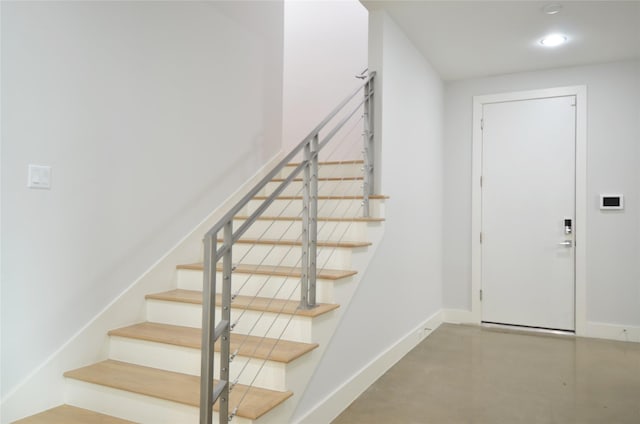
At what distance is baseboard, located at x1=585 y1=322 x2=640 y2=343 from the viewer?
13.9 ft

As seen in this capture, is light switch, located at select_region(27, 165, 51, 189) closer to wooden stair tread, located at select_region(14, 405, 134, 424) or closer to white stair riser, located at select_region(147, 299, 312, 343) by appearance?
white stair riser, located at select_region(147, 299, 312, 343)

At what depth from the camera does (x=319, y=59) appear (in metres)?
5.18

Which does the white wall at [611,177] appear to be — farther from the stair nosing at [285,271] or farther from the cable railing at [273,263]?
the stair nosing at [285,271]

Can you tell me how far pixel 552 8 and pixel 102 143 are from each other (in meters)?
3.13

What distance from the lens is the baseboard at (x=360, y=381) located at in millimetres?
2461

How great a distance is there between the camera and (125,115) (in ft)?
9.12

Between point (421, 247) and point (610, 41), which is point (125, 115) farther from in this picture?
point (610, 41)

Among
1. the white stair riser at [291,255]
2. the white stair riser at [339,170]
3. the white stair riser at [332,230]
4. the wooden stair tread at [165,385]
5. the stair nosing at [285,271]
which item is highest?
the white stair riser at [339,170]

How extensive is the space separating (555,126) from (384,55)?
88.1 inches

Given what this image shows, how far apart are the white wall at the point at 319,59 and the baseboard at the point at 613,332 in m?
2.90

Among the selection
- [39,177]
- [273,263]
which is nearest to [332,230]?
[273,263]

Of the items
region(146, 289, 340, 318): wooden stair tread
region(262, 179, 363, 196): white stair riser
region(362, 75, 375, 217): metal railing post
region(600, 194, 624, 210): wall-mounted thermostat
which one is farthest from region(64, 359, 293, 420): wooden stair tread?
region(600, 194, 624, 210): wall-mounted thermostat

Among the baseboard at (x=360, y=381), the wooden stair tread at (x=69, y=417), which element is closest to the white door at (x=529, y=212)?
the baseboard at (x=360, y=381)

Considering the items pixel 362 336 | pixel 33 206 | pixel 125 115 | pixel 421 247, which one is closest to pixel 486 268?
pixel 421 247
